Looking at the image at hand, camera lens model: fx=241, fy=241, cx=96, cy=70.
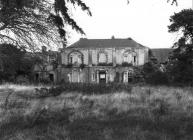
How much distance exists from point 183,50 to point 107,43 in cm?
1622

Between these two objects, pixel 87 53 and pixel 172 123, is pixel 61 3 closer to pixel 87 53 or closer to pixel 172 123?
pixel 172 123

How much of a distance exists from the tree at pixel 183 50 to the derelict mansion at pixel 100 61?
40.4ft

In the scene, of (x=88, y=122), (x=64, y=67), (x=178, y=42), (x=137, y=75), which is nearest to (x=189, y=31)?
(x=178, y=42)

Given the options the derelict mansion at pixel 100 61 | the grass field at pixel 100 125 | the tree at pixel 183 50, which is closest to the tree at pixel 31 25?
the grass field at pixel 100 125

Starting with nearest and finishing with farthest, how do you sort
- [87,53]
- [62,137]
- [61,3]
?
[61,3] → [62,137] → [87,53]

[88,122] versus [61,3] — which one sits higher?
[61,3]

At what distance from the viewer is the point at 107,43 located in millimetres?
41781

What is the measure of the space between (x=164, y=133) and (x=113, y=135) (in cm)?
116

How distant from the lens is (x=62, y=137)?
523 centimetres

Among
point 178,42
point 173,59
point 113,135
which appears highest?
point 178,42

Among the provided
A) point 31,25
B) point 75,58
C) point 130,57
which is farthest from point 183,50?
point 31,25

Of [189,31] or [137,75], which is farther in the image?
[137,75]

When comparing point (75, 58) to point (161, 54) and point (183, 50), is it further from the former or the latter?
point (183, 50)

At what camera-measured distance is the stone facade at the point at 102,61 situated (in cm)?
4038
